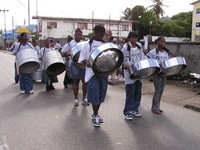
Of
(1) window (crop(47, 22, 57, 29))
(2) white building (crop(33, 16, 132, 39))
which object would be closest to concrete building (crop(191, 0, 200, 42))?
(2) white building (crop(33, 16, 132, 39))

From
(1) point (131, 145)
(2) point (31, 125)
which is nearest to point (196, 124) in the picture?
(1) point (131, 145)

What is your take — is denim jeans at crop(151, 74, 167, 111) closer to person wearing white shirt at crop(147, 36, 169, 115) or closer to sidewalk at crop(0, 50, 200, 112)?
person wearing white shirt at crop(147, 36, 169, 115)

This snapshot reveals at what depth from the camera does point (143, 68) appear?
6.36 m

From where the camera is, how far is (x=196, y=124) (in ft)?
21.4

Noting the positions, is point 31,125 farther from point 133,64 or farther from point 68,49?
point 68,49

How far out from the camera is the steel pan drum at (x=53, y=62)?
9.86 m

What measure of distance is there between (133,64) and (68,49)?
2.84 metres

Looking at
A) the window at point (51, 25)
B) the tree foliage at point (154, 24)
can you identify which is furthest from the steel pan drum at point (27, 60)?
the tree foliage at point (154, 24)

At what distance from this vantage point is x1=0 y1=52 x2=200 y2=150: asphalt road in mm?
5246

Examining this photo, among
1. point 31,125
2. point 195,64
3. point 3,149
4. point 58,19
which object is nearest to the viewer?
point 3,149

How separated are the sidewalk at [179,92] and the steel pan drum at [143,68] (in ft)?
6.18

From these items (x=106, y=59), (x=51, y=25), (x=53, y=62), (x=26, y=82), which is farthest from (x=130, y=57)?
(x=51, y=25)

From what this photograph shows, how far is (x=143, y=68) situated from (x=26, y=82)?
15.3 feet

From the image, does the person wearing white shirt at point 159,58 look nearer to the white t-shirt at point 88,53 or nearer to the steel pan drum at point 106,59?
the steel pan drum at point 106,59
